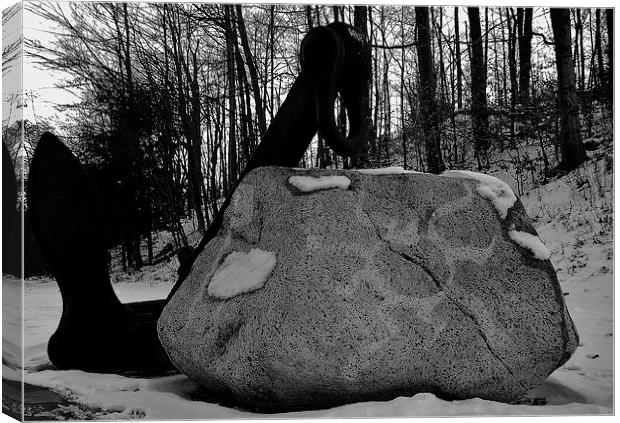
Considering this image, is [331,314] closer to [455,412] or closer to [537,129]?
[455,412]

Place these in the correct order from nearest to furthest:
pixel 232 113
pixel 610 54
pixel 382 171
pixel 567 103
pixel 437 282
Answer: pixel 437 282 → pixel 382 171 → pixel 610 54 → pixel 567 103 → pixel 232 113

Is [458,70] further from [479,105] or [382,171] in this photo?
[382,171]

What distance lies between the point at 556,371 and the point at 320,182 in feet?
5.06

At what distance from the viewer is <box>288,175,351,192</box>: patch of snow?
2.68 m

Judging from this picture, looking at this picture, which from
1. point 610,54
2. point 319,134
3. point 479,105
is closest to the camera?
point 610,54

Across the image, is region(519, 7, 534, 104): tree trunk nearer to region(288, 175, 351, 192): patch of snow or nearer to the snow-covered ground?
the snow-covered ground

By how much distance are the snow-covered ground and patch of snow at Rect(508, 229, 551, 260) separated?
61 centimetres

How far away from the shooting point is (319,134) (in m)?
3.57

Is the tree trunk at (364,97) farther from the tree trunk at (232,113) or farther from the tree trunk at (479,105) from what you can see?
the tree trunk at (232,113)

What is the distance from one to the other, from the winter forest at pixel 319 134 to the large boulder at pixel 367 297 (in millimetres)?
493

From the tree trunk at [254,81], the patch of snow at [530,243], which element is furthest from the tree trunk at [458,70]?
the patch of snow at [530,243]

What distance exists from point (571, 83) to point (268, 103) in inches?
69.5

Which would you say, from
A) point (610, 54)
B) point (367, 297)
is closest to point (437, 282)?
point (367, 297)

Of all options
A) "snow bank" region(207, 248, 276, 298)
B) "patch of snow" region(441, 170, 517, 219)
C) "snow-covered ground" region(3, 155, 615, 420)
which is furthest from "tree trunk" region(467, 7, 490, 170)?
"snow bank" region(207, 248, 276, 298)
